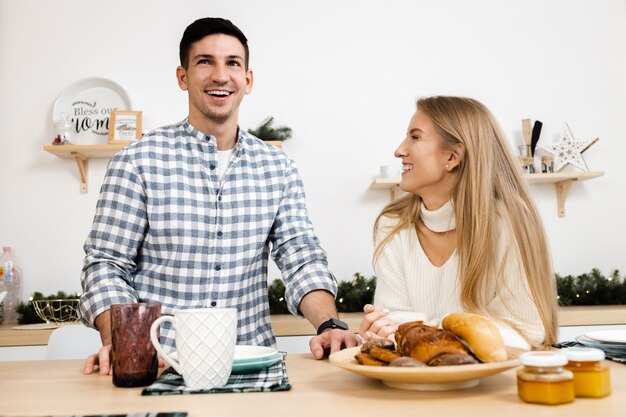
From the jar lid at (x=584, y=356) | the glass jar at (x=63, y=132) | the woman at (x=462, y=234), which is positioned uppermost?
the glass jar at (x=63, y=132)

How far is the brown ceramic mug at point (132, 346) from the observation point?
0.87 metres

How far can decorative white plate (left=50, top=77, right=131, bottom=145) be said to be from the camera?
9.49 feet

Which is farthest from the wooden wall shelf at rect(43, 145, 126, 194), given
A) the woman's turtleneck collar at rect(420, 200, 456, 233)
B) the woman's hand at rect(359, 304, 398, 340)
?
the woman's hand at rect(359, 304, 398, 340)

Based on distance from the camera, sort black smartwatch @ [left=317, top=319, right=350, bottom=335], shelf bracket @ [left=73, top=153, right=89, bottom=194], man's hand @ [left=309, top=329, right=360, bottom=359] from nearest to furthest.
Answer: man's hand @ [left=309, top=329, right=360, bottom=359]
black smartwatch @ [left=317, top=319, right=350, bottom=335]
shelf bracket @ [left=73, top=153, right=89, bottom=194]

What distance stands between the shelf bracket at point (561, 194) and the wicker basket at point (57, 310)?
2.29m

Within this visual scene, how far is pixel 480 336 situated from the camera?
2.68 feet

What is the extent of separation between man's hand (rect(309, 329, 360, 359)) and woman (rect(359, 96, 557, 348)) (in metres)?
0.30

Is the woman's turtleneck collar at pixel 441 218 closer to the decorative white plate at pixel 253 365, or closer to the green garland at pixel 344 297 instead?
the decorative white plate at pixel 253 365

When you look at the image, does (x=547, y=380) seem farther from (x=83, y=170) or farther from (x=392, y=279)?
(x=83, y=170)

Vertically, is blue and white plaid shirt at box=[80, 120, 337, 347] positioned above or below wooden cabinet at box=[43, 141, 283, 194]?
below

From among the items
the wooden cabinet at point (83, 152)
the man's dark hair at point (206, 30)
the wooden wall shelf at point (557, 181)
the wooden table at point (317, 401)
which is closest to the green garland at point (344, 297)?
the wooden wall shelf at point (557, 181)

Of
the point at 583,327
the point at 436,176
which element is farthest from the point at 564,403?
the point at 583,327

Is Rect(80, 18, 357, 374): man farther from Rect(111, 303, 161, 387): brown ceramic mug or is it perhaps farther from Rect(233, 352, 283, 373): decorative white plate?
Rect(111, 303, 161, 387): brown ceramic mug

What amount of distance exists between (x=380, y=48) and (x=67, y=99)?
156 centimetres
